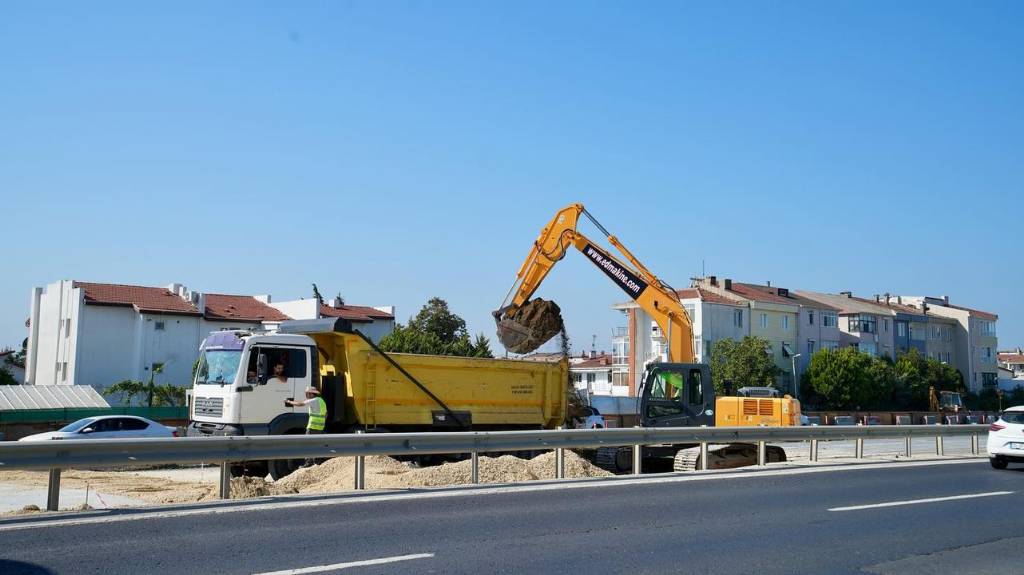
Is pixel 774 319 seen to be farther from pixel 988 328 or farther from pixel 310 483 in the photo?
pixel 310 483

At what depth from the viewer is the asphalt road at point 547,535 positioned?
294 inches

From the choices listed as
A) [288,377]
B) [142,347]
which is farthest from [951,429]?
[142,347]

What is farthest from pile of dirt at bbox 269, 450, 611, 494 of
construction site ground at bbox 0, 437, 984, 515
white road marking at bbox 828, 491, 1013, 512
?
white road marking at bbox 828, 491, 1013, 512

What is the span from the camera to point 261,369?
16.3 meters

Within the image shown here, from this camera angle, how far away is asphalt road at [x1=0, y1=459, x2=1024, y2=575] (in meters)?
7.46

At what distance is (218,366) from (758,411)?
42.3 feet

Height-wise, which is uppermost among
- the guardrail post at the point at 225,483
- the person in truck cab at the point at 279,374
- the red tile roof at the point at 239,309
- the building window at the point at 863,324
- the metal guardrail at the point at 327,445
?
the building window at the point at 863,324

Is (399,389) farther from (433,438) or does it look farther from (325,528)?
(325,528)

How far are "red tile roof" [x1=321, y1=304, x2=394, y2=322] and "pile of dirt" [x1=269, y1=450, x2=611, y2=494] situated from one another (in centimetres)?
4350

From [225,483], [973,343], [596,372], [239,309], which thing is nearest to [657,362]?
[225,483]

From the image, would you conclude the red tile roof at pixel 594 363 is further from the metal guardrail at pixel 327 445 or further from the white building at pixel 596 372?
the metal guardrail at pixel 327 445

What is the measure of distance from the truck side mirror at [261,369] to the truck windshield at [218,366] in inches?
13.0

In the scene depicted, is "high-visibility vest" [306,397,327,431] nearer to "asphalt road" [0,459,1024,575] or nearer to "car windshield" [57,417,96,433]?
"asphalt road" [0,459,1024,575]

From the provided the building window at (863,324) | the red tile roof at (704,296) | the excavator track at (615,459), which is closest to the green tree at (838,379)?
the red tile roof at (704,296)
